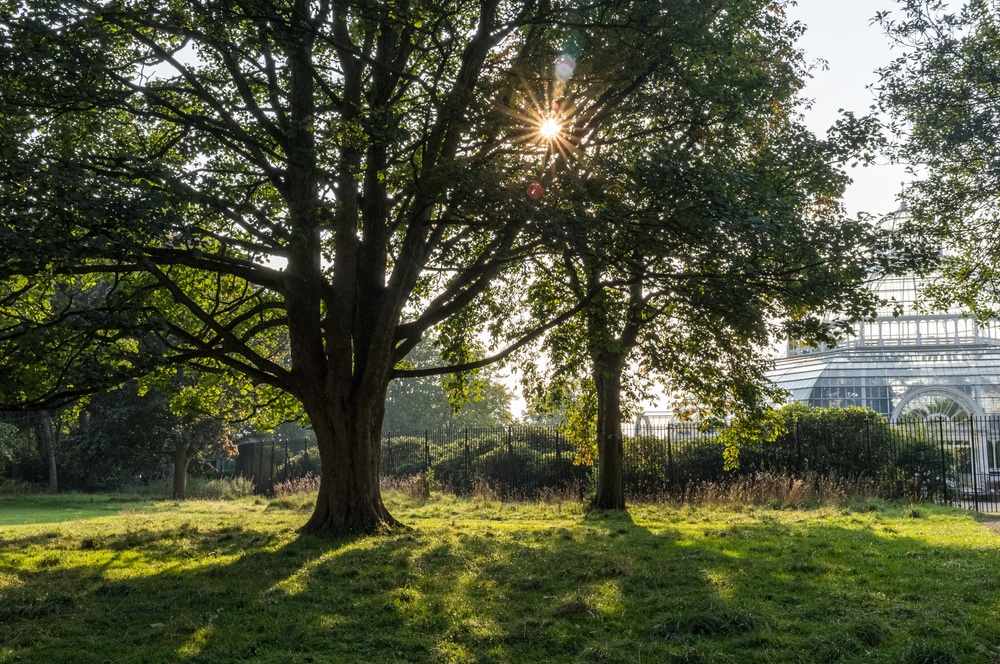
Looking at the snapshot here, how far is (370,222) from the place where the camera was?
14195mm

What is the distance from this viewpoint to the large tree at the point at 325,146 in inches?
396

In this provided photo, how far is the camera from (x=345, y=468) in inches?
525

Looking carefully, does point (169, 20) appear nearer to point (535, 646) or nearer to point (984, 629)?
point (535, 646)

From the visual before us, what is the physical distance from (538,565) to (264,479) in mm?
27943

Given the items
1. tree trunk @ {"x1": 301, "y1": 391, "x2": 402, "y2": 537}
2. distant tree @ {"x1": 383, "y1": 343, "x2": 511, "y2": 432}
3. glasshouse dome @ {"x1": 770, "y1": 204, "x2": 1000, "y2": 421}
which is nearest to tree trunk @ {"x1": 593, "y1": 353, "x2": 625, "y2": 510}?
tree trunk @ {"x1": 301, "y1": 391, "x2": 402, "y2": 537}

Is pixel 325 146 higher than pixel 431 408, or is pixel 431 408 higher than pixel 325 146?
pixel 325 146

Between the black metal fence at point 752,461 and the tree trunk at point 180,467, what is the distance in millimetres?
10698

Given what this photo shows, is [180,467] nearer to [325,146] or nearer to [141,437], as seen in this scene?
[141,437]

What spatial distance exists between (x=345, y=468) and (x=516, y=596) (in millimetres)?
5853

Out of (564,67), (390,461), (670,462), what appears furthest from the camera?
(390,461)

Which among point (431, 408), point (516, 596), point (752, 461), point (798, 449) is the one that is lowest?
point (516, 596)

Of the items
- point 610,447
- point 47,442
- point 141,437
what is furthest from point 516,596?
point 47,442

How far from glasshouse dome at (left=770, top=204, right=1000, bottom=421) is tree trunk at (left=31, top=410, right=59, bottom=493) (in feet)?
113

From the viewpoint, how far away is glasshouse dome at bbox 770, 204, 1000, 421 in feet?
130
